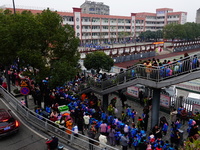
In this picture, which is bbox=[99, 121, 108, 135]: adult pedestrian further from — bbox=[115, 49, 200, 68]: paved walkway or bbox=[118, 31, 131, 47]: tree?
bbox=[118, 31, 131, 47]: tree

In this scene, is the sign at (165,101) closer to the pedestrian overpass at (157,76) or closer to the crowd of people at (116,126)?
the crowd of people at (116,126)

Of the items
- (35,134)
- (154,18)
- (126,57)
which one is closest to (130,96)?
Result: (35,134)

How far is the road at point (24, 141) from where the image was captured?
959 cm

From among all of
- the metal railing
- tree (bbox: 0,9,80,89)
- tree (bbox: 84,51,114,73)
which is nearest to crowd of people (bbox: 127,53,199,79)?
the metal railing

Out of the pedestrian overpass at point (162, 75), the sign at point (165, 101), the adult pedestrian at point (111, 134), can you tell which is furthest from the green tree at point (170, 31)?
the adult pedestrian at point (111, 134)

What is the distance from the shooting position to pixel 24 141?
1012 centimetres

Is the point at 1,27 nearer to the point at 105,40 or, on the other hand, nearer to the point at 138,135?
the point at 138,135

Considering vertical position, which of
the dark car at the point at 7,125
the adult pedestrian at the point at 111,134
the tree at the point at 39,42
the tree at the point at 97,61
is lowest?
the adult pedestrian at the point at 111,134

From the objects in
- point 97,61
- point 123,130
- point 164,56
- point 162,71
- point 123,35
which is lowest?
point 123,130

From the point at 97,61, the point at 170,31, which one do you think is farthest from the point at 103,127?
the point at 170,31

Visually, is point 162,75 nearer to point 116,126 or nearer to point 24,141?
point 116,126

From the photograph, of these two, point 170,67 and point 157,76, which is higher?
point 170,67

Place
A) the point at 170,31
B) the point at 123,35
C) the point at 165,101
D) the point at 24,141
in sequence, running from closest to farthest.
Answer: the point at 24,141, the point at 165,101, the point at 170,31, the point at 123,35

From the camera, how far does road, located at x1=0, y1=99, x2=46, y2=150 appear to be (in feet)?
31.5
